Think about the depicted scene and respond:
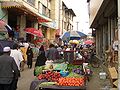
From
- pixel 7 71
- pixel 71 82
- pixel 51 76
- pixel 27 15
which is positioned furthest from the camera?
pixel 27 15

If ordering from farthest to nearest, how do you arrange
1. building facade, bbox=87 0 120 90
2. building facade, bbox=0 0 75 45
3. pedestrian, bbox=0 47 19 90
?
building facade, bbox=0 0 75 45 < building facade, bbox=87 0 120 90 < pedestrian, bbox=0 47 19 90

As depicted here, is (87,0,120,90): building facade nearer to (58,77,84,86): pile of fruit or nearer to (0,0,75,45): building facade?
(58,77,84,86): pile of fruit

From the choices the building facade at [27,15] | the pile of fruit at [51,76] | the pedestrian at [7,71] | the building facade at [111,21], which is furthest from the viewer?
the building facade at [27,15]

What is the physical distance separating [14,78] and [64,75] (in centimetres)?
190

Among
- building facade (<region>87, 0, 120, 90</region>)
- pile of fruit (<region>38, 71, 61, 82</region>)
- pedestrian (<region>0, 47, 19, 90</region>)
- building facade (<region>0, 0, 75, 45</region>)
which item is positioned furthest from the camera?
building facade (<region>0, 0, 75, 45</region>)

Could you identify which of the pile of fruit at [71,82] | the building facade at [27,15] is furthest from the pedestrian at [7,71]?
the building facade at [27,15]

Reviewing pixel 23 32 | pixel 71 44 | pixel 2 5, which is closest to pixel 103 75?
pixel 71 44

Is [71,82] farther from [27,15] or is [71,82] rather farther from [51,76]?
[27,15]

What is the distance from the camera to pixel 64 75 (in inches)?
408

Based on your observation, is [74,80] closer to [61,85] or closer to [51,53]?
[61,85]

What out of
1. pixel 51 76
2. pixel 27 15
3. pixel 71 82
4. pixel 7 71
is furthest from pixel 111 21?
pixel 27 15

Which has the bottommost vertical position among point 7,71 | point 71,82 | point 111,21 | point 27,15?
point 71,82

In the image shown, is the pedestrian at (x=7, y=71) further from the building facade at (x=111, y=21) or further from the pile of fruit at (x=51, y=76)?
the building facade at (x=111, y=21)

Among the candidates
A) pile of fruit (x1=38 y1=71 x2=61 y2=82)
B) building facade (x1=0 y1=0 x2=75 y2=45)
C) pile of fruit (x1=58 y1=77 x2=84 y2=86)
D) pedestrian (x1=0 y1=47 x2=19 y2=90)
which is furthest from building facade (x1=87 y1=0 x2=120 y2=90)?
building facade (x1=0 y1=0 x2=75 y2=45)
